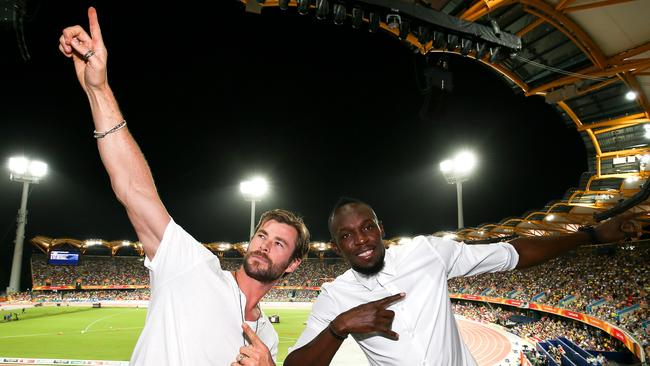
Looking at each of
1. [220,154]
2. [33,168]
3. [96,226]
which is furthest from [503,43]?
[96,226]

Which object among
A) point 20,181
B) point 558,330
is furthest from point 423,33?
point 20,181

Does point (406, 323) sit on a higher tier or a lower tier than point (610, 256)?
higher

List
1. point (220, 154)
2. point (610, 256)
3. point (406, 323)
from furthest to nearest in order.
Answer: point (220, 154) < point (610, 256) < point (406, 323)

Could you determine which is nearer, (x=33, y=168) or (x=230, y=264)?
(x=33, y=168)

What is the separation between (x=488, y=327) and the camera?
105 ft

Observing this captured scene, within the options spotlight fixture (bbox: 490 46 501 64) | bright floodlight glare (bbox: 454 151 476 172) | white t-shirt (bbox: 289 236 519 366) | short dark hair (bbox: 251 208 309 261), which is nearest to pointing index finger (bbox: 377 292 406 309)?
white t-shirt (bbox: 289 236 519 366)

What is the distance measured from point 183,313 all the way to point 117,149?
1.04m

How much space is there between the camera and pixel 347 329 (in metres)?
2.33

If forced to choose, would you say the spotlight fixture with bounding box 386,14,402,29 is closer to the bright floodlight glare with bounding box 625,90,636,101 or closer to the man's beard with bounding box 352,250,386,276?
the man's beard with bounding box 352,250,386,276

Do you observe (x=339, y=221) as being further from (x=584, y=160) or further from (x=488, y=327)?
(x=584, y=160)

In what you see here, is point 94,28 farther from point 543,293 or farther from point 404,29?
point 543,293

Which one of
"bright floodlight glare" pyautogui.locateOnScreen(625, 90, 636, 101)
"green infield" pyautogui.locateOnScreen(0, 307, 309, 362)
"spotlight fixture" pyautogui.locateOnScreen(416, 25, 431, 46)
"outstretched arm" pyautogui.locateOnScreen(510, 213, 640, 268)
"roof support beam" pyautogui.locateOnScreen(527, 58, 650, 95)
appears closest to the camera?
"outstretched arm" pyautogui.locateOnScreen(510, 213, 640, 268)

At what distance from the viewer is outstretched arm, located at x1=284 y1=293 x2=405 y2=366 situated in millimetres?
2320

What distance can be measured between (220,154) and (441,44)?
4973cm
